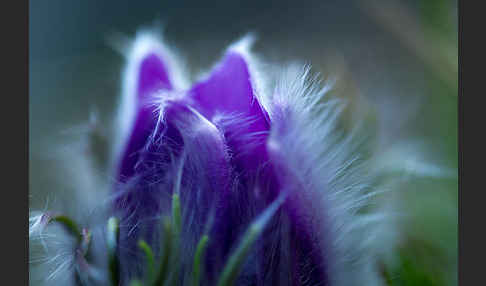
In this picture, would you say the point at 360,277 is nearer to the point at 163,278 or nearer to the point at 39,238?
the point at 163,278

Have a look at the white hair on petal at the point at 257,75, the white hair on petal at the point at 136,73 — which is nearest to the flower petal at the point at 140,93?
the white hair on petal at the point at 136,73

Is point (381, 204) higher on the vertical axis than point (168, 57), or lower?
lower

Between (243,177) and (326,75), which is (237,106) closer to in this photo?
(243,177)

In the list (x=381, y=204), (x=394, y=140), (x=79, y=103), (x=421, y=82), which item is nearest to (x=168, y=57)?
(x=381, y=204)

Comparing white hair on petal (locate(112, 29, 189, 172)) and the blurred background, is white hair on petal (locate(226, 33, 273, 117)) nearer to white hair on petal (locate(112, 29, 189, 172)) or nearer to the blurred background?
white hair on petal (locate(112, 29, 189, 172))

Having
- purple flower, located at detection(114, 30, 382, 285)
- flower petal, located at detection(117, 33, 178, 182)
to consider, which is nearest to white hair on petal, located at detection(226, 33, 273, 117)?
purple flower, located at detection(114, 30, 382, 285)

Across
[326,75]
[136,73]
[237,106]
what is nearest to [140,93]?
[136,73]

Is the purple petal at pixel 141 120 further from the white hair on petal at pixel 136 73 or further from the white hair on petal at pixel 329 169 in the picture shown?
the white hair on petal at pixel 329 169
